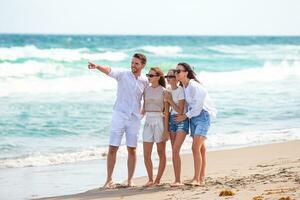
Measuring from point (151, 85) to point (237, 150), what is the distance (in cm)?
402

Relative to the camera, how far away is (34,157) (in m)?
12.8

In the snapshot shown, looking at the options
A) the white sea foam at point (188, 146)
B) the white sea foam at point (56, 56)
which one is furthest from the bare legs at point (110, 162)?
the white sea foam at point (56, 56)

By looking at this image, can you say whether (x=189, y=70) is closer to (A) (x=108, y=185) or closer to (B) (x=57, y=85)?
(A) (x=108, y=185)

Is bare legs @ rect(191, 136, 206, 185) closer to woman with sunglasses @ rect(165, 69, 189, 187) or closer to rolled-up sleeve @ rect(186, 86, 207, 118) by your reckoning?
woman with sunglasses @ rect(165, 69, 189, 187)

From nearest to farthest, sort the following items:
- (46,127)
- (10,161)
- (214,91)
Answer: (10,161) < (46,127) < (214,91)

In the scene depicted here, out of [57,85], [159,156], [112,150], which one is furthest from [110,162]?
[57,85]

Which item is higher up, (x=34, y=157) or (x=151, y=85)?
(x=151, y=85)

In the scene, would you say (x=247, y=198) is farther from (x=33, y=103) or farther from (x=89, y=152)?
(x=33, y=103)

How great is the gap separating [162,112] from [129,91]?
497 mm

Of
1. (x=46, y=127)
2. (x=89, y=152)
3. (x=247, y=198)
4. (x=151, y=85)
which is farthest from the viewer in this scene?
(x=46, y=127)

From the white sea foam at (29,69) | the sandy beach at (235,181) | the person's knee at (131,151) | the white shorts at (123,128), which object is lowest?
the sandy beach at (235,181)

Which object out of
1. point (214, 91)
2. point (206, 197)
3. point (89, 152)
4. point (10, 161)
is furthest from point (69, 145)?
point (214, 91)

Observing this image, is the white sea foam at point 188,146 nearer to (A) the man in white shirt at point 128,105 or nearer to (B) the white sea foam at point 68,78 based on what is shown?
(A) the man in white shirt at point 128,105

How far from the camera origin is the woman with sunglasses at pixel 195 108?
9.23 meters
